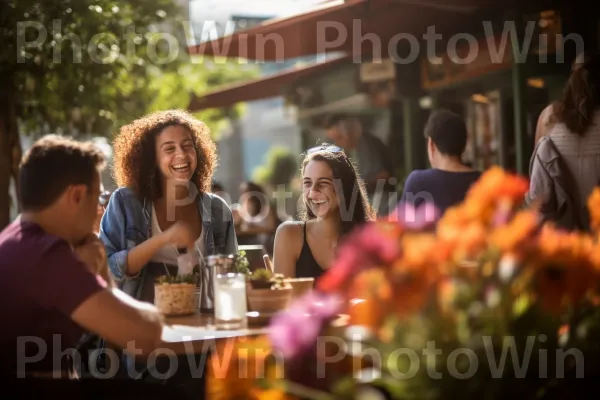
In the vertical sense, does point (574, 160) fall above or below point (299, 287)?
above

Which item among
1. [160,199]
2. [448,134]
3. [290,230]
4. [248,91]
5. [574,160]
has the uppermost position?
[248,91]

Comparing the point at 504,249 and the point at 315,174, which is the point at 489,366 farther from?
the point at 315,174

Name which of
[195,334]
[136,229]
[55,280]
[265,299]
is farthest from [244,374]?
[136,229]

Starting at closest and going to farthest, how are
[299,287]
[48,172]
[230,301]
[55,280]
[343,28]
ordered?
[55,280], [48,172], [230,301], [299,287], [343,28]

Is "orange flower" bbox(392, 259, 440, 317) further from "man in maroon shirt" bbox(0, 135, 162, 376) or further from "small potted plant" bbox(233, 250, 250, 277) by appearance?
"small potted plant" bbox(233, 250, 250, 277)

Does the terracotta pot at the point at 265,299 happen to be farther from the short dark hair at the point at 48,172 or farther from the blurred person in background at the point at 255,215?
the blurred person in background at the point at 255,215

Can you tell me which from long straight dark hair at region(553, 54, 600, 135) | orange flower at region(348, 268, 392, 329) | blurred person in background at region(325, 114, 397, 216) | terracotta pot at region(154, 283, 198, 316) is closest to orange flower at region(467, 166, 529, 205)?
orange flower at region(348, 268, 392, 329)

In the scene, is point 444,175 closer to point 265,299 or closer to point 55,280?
point 265,299

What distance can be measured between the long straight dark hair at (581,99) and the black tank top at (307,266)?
1.30 metres

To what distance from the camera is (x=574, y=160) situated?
4211mm

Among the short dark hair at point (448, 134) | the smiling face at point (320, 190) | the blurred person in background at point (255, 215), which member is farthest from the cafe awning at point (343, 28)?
the smiling face at point (320, 190)

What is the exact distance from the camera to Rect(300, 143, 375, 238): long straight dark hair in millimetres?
4281

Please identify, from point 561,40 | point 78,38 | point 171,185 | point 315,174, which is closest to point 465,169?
point 315,174

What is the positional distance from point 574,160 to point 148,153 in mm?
1898
